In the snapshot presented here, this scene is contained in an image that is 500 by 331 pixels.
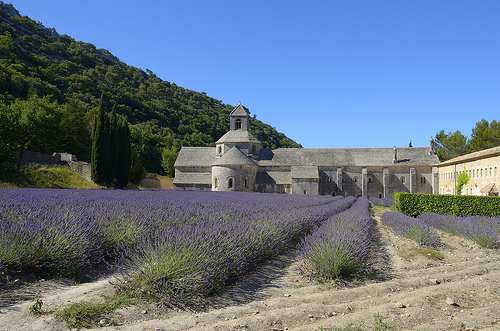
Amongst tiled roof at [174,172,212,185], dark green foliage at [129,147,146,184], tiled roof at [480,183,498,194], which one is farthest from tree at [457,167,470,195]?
dark green foliage at [129,147,146,184]

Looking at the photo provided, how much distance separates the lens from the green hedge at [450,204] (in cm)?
1368

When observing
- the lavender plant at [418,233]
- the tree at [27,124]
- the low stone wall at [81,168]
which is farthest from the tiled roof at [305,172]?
the lavender plant at [418,233]

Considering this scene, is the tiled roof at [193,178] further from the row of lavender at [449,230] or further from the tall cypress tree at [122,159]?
the row of lavender at [449,230]

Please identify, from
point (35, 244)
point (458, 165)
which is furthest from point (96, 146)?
point (458, 165)

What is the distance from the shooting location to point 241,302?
155 inches

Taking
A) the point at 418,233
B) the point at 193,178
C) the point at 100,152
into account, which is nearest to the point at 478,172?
the point at 418,233

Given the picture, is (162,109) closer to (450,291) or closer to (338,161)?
(338,161)

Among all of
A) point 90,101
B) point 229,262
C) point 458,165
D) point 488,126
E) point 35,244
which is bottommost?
point 229,262

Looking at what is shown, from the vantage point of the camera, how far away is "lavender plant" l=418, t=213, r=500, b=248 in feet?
26.5

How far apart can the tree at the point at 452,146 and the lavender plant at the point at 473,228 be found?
44321mm

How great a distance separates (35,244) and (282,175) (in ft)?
107

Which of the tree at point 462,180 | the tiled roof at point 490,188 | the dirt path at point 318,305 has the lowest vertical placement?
the dirt path at point 318,305

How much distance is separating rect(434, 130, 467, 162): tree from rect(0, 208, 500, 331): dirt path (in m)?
52.0

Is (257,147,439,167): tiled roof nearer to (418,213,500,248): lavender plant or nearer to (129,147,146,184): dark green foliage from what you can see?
(129,147,146,184): dark green foliage
